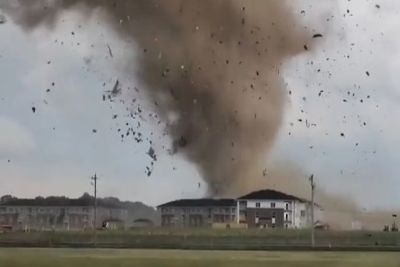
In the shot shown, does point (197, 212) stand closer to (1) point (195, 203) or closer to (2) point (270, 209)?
(1) point (195, 203)

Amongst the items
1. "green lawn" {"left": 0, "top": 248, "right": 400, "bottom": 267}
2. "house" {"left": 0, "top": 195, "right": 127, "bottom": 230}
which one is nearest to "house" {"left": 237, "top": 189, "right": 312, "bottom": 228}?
"house" {"left": 0, "top": 195, "right": 127, "bottom": 230}

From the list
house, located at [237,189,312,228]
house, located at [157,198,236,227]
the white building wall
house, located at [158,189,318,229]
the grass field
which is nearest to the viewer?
the grass field

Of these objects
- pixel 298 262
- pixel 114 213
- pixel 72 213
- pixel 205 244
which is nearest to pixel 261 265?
pixel 298 262

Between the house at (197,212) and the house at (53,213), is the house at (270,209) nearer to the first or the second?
the house at (197,212)

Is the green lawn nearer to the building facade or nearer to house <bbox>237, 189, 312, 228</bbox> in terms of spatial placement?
house <bbox>237, 189, 312, 228</bbox>

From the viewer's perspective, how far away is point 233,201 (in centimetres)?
15362

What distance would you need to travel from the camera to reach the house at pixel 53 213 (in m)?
152

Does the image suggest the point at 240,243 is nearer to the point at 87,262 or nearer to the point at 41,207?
the point at 87,262

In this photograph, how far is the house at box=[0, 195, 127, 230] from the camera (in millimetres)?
151750

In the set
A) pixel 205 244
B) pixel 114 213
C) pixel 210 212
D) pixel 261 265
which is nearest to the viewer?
pixel 261 265

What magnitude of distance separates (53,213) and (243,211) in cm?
3562

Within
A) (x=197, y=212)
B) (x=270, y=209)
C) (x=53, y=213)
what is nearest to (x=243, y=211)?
(x=270, y=209)

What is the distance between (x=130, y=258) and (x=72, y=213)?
106 metres

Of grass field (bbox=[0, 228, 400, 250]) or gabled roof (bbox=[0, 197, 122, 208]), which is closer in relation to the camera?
grass field (bbox=[0, 228, 400, 250])
